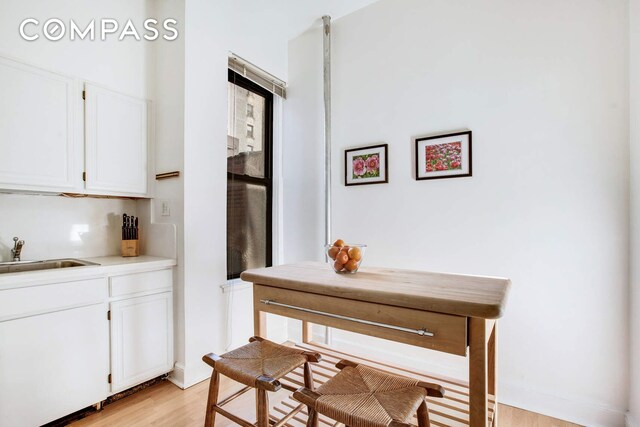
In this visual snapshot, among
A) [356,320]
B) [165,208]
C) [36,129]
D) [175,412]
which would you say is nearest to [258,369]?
[356,320]

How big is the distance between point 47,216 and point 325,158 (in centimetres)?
200

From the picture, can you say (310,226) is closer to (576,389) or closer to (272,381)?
(272,381)

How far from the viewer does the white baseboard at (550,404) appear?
164 cm

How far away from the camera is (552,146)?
5.85 ft

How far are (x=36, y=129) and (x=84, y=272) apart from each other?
889 mm

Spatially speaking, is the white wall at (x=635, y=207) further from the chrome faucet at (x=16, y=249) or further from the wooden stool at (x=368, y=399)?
the chrome faucet at (x=16, y=249)

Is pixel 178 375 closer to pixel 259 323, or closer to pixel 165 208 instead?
pixel 259 323

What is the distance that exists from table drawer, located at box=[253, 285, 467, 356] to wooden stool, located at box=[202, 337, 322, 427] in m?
0.17

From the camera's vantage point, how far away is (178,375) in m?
2.10

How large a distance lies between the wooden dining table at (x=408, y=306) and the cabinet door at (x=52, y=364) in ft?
3.29

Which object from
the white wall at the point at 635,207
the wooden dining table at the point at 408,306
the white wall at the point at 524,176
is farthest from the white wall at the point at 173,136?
the white wall at the point at 635,207

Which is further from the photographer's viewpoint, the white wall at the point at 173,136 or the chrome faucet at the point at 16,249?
the white wall at the point at 173,136

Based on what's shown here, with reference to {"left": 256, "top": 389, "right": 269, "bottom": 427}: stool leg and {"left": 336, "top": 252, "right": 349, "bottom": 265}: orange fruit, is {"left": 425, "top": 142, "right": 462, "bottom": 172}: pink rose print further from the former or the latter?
{"left": 256, "top": 389, "right": 269, "bottom": 427}: stool leg

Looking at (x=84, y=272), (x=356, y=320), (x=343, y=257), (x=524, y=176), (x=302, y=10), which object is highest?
(x=302, y=10)
